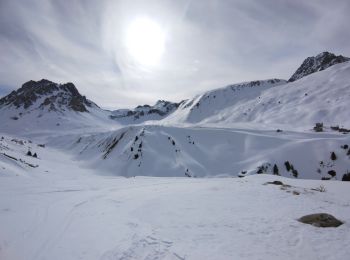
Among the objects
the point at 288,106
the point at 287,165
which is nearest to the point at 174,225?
the point at 287,165

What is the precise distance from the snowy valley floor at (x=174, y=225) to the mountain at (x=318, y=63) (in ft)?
523

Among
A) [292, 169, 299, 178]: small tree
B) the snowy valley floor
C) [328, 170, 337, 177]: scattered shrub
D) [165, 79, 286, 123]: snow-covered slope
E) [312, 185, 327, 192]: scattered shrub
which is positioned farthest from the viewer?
[165, 79, 286, 123]: snow-covered slope

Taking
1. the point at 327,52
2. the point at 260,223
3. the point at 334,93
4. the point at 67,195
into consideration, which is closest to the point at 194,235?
the point at 260,223

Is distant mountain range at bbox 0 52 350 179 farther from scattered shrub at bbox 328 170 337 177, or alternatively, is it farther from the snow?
the snow

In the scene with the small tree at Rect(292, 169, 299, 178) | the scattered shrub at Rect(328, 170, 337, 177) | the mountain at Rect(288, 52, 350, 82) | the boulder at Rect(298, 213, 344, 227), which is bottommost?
the small tree at Rect(292, 169, 299, 178)

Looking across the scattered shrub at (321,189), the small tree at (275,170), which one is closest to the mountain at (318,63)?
the small tree at (275,170)

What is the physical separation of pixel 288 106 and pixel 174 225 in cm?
10168

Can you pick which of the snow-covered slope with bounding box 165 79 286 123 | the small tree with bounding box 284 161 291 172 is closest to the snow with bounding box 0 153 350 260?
the small tree with bounding box 284 161 291 172

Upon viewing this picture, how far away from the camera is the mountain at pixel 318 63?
154 m

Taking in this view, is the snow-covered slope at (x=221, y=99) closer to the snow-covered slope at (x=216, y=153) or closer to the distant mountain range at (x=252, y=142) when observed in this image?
the distant mountain range at (x=252, y=142)

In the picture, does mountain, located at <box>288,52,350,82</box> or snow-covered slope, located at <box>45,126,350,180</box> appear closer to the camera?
snow-covered slope, located at <box>45,126,350,180</box>

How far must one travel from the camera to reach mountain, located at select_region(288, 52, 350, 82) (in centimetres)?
15438

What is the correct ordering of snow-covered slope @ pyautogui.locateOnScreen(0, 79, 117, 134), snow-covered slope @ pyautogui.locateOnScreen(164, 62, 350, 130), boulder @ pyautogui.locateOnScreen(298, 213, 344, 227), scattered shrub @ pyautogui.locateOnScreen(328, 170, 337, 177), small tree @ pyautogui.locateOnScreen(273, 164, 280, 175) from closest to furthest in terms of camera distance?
boulder @ pyautogui.locateOnScreen(298, 213, 344, 227), scattered shrub @ pyautogui.locateOnScreen(328, 170, 337, 177), small tree @ pyautogui.locateOnScreen(273, 164, 280, 175), snow-covered slope @ pyautogui.locateOnScreen(164, 62, 350, 130), snow-covered slope @ pyautogui.locateOnScreen(0, 79, 117, 134)

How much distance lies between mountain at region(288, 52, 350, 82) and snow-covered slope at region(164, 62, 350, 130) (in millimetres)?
34018
